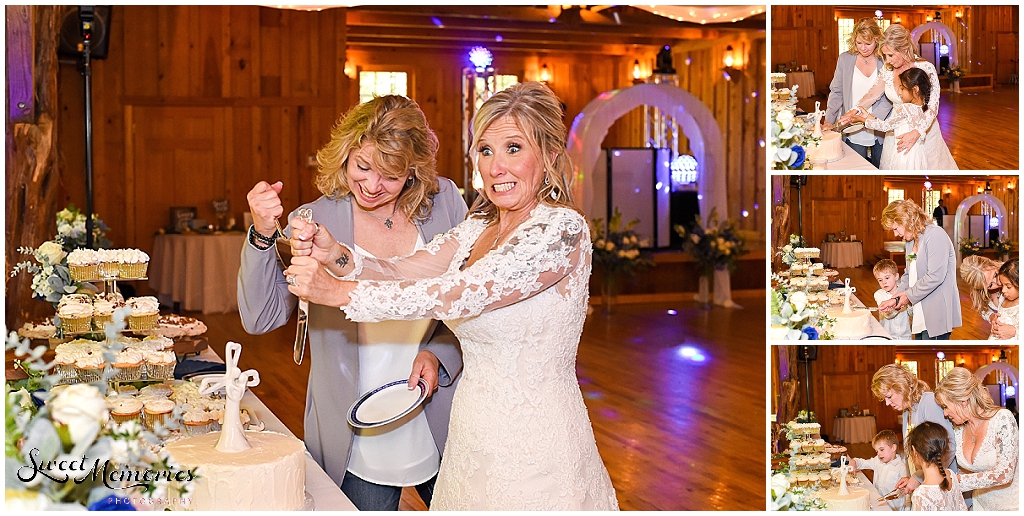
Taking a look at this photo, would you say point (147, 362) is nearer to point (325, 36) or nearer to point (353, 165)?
point (353, 165)

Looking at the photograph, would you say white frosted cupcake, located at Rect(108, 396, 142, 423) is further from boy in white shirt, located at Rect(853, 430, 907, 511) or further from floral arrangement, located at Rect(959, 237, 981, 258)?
floral arrangement, located at Rect(959, 237, 981, 258)

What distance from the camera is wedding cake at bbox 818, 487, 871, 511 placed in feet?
6.46

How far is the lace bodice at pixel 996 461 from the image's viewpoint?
6.25ft

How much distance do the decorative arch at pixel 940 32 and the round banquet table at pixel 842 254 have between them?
38 cm

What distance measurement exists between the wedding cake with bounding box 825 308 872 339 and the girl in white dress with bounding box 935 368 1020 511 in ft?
0.56

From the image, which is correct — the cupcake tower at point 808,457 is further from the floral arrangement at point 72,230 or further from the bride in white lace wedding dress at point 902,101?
the floral arrangement at point 72,230

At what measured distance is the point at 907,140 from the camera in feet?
6.03

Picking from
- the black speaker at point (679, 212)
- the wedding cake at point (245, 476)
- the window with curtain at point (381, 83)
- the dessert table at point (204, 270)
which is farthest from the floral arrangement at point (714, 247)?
the wedding cake at point (245, 476)

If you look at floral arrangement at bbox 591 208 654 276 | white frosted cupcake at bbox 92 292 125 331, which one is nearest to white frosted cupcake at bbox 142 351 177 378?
white frosted cupcake at bbox 92 292 125 331

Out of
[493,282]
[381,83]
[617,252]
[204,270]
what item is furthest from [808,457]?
[381,83]

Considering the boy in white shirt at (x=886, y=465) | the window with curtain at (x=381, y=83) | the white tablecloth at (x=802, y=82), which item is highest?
the window with curtain at (x=381, y=83)

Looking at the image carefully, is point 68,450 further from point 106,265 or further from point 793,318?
point 106,265

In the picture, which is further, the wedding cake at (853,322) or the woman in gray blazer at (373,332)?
the woman in gray blazer at (373,332)

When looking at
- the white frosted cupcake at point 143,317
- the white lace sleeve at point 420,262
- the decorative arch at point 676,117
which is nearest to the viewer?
the white lace sleeve at point 420,262
